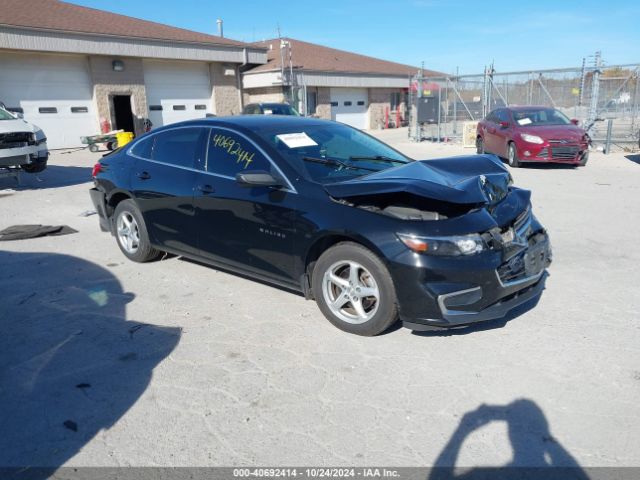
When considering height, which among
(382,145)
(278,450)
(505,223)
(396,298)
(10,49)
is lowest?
(278,450)

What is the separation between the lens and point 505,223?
3693 mm

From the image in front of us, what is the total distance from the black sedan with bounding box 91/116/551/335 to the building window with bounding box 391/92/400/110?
109ft

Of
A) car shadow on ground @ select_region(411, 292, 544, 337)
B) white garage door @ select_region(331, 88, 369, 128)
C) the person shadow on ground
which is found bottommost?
the person shadow on ground

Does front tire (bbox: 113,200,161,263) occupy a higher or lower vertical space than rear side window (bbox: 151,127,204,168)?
lower

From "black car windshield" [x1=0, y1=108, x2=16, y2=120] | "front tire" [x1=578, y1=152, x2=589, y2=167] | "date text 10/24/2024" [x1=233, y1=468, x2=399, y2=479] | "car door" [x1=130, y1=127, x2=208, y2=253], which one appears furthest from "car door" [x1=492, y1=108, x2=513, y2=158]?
"date text 10/24/2024" [x1=233, y1=468, x2=399, y2=479]

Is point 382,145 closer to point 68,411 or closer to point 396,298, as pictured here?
point 396,298

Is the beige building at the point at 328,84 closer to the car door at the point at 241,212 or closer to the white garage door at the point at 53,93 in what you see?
the white garage door at the point at 53,93

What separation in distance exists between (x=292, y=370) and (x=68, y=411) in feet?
4.48

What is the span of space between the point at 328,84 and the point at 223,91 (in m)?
7.03

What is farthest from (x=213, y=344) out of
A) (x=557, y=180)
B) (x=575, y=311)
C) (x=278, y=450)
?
(x=557, y=180)

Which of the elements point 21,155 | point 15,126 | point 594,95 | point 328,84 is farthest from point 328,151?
point 328,84

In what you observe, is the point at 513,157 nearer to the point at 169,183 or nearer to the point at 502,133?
the point at 502,133

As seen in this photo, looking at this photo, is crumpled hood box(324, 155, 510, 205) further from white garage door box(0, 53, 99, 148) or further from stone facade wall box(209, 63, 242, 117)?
stone facade wall box(209, 63, 242, 117)

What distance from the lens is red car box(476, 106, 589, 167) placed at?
12203 millimetres
